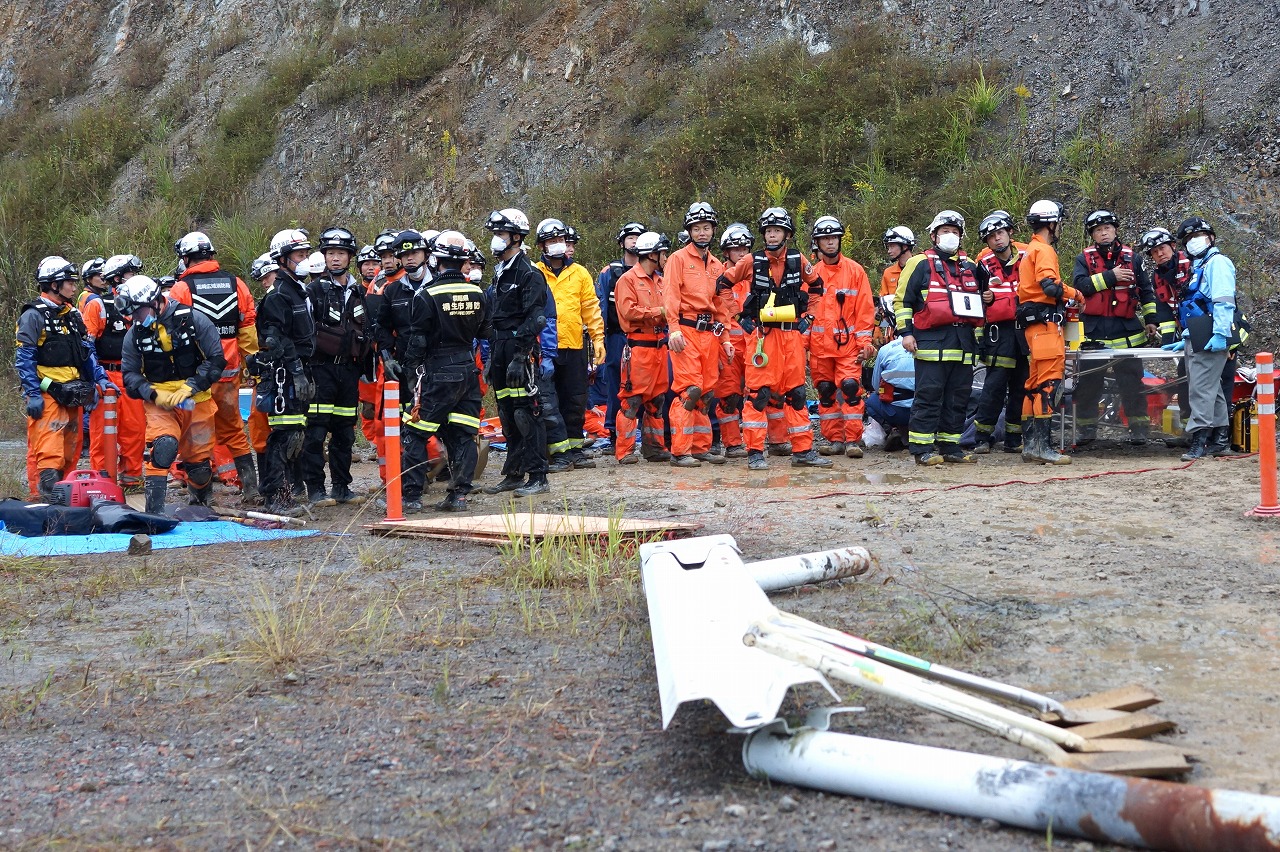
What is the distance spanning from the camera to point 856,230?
54.6 ft

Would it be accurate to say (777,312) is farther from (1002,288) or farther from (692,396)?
(1002,288)

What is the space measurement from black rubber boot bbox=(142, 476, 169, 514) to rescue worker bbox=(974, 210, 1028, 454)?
6.91 metres

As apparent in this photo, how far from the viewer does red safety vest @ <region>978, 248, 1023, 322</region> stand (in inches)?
426

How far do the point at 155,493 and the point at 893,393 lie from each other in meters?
6.95

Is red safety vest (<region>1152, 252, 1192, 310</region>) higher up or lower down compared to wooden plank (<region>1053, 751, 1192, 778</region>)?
higher up

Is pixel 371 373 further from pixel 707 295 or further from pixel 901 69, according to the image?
pixel 901 69

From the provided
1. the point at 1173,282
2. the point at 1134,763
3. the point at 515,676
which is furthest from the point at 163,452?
the point at 1173,282

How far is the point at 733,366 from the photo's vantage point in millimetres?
11383

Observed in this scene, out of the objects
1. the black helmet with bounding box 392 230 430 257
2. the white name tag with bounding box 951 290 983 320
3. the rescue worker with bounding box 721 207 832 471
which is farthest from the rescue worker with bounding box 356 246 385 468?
the white name tag with bounding box 951 290 983 320

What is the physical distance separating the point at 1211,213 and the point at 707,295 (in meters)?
7.60

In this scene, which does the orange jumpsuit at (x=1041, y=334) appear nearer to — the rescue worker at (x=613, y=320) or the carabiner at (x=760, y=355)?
the carabiner at (x=760, y=355)

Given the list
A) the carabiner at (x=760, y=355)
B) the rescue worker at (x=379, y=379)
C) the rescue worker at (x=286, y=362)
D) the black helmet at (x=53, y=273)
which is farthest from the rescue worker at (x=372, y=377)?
the carabiner at (x=760, y=355)

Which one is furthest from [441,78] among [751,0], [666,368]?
[666,368]

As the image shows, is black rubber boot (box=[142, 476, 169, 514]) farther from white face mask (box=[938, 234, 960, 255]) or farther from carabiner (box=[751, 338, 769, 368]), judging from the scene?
white face mask (box=[938, 234, 960, 255])
